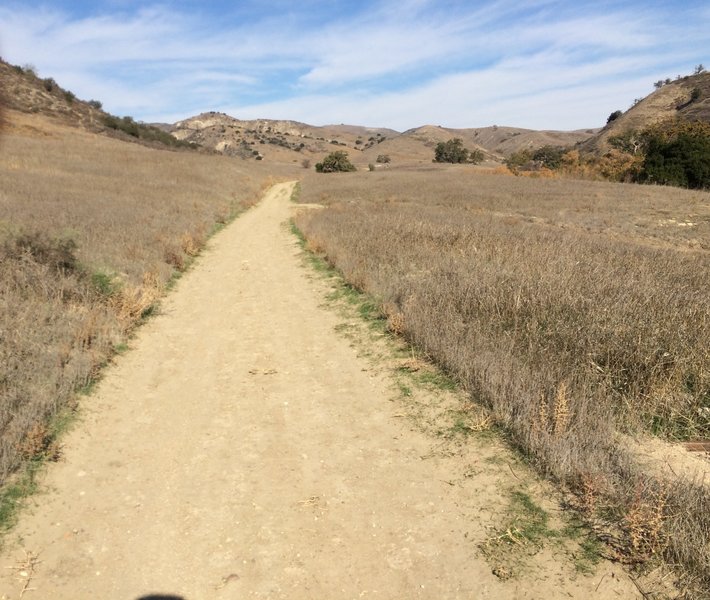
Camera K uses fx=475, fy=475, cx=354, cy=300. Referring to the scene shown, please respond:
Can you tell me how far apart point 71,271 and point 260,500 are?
275 inches

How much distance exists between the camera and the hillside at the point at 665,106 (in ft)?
276

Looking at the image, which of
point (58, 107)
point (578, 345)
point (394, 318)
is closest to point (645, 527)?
point (578, 345)

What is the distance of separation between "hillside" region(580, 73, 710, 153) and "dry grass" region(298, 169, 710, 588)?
84.6 meters

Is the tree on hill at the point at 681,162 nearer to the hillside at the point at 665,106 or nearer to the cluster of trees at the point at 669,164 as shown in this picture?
the cluster of trees at the point at 669,164

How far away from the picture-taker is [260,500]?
4.01m

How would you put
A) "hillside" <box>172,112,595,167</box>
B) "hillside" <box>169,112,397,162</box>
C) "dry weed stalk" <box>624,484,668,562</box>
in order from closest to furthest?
"dry weed stalk" <box>624,484,668,562</box>
"hillside" <box>172,112,595,167</box>
"hillside" <box>169,112,397,162</box>

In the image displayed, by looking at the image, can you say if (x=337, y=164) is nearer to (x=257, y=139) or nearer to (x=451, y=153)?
(x=451, y=153)

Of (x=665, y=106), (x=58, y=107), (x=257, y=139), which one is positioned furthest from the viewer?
(x=257, y=139)

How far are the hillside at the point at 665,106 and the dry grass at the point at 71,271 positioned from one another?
83.4m

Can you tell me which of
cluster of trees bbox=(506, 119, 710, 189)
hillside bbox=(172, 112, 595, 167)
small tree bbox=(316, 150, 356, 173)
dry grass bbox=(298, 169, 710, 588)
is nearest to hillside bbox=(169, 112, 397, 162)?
hillside bbox=(172, 112, 595, 167)

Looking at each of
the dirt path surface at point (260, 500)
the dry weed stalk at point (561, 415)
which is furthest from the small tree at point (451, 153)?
the dry weed stalk at point (561, 415)

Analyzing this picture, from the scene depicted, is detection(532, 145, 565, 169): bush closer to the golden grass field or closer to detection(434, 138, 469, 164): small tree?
detection(434, 138, 469, 164): small tree

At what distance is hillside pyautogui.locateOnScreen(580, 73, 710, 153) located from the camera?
84.2m

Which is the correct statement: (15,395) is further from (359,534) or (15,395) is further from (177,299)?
(177,299)
